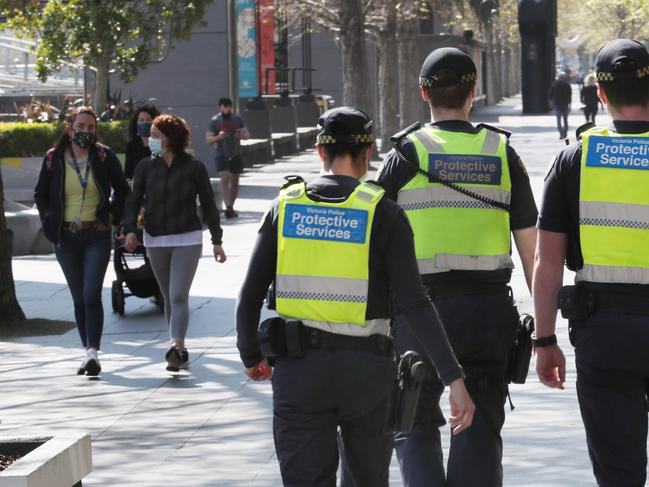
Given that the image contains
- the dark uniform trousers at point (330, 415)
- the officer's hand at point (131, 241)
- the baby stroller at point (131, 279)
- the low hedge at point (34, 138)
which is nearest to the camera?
the dark uniform trousers at point (330, 415)

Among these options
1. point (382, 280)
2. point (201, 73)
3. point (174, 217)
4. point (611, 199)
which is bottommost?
point (174, 217)

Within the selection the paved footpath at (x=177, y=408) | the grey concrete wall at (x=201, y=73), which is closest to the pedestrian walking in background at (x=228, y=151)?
the paved footpath at (x=177, y=408)

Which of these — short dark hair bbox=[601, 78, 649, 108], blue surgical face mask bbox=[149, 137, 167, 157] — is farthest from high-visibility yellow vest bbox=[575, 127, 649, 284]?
blue surgical face mask bbox=[149, 137, 167, 157]

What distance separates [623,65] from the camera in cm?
491

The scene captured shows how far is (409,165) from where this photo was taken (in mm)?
5484

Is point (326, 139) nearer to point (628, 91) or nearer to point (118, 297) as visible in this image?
point (628, 91)

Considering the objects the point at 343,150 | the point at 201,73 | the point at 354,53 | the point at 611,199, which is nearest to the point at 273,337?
the point at 343,150

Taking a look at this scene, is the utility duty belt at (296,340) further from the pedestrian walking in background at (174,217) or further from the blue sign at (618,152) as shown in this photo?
the pedestrian walking in background at (174,217)

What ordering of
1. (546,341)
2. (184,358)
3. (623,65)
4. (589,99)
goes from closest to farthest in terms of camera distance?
(623,65) → (546,341) → (184,358) → (589,99)

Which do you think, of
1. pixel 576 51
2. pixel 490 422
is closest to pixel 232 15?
pixel 490 422

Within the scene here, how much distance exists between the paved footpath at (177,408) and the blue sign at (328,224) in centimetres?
241

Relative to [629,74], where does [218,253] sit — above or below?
below

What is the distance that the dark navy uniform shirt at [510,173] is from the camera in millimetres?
5438

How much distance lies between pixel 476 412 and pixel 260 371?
3.16 ft
